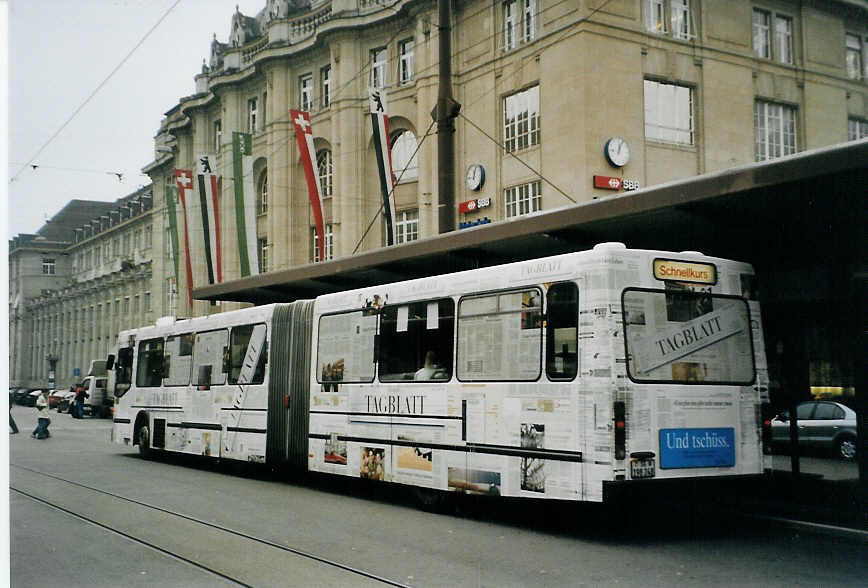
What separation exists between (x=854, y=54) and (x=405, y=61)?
53.2 feet

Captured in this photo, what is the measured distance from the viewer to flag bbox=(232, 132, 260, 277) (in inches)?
1180

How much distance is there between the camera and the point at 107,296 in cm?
2434

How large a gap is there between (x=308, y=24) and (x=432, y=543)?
32.9 metres

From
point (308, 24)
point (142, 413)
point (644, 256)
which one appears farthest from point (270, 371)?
point (308, 24)

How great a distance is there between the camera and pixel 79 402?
40344 mm

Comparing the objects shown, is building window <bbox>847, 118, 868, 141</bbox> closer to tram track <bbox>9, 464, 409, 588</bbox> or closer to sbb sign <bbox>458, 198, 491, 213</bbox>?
sbb sign <bbox>458, 198, 491, 213</bbox>

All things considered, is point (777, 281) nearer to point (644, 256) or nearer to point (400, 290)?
point (644, 256)

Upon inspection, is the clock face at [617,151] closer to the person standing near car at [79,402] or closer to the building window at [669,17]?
the building window at [669,17]

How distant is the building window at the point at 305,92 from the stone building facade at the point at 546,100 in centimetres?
237

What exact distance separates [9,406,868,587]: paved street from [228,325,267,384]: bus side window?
110 inches

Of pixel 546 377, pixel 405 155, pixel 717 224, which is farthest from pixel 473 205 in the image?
pixel 546 377

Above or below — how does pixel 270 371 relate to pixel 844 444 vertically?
above

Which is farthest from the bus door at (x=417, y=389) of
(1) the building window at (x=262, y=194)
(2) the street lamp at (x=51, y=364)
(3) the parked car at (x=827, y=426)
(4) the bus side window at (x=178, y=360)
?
(1) the building window at (x=262, y=194)

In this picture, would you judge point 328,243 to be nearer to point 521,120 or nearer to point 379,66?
point 379,66
